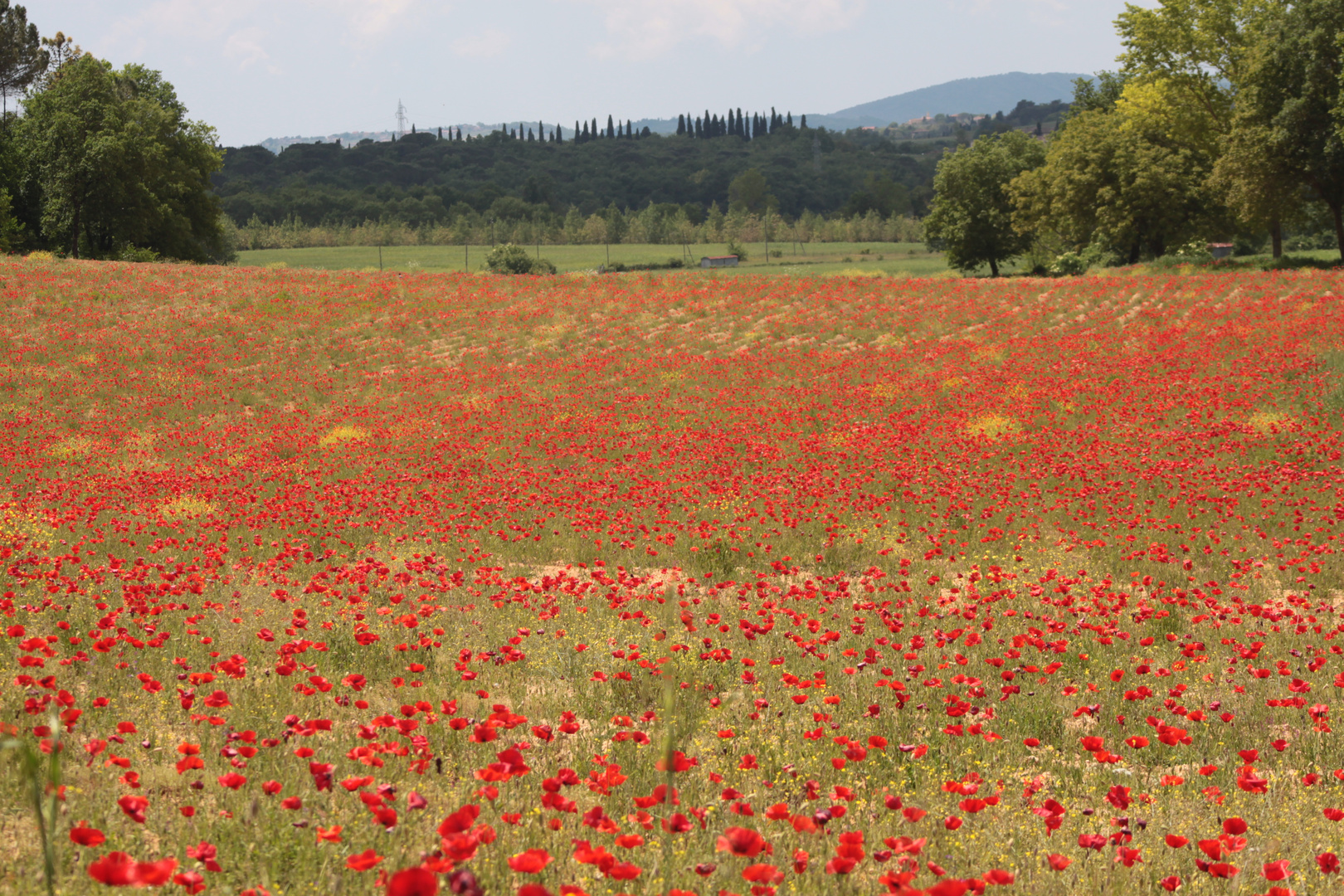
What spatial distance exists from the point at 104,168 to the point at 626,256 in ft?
233

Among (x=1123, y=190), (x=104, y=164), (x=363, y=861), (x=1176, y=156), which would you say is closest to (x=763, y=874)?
(x=363, y=861)

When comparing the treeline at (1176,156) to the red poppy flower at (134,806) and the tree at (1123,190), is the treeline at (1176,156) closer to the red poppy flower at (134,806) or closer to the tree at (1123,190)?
the tree at (1123,190)

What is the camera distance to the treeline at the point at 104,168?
5209 centimetres

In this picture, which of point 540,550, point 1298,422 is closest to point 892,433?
point 1298,422

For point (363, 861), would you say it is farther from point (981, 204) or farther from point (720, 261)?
point (720, 261)

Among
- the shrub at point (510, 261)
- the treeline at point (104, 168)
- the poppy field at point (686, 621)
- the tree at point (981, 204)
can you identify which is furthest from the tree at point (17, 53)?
the tree at point (981, 204)

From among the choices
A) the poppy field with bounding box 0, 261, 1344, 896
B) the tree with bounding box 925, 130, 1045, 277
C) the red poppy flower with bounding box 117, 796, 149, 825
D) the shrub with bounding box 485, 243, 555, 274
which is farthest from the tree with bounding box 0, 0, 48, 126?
the red poppy flower with bounding box 117, 796, 149, 825

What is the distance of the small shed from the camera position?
10138 centimetres

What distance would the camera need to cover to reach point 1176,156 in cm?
4916

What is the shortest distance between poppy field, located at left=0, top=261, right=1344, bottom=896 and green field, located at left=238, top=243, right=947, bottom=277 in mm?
63375

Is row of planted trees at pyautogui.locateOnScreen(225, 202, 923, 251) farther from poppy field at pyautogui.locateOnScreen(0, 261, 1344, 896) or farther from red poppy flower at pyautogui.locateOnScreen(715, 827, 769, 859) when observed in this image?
red poppy flower at pyautogui.locateOnScreen(715, 827, 769, 859)

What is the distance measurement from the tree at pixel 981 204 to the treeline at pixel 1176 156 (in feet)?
0.40

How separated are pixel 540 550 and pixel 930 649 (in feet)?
17.5

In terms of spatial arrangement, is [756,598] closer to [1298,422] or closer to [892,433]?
[892,433]
